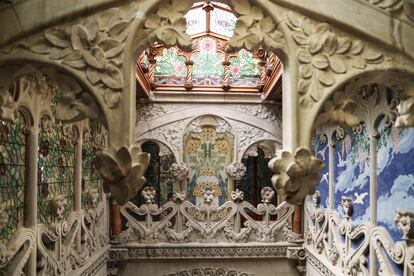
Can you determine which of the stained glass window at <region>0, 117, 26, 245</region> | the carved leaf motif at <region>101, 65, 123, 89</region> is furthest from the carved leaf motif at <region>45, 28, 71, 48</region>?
the stained glass window at <region>0, 117, 26, 245</region>

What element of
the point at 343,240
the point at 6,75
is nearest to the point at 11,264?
the point at 6,75

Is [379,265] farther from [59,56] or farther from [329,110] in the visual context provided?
[59,56]

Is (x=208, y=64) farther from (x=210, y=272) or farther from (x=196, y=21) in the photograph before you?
(x=210, y=272)

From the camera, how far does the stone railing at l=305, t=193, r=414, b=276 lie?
216 centimetres

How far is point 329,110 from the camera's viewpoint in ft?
4.39

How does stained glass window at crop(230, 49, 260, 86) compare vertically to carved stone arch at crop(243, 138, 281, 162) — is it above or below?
above

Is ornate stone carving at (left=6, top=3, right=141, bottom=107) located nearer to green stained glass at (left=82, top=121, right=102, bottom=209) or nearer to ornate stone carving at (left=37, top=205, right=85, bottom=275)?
ornate stone carving at (left=37, top=205, right=85, bottom=275)

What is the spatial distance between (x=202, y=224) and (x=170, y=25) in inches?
136

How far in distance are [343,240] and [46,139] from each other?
2522 millimetres

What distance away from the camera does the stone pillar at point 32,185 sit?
240cm

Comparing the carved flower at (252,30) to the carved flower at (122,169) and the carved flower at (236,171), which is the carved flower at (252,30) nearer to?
the carved flower at (122,169)

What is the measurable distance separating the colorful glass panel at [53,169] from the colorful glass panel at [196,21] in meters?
2.39

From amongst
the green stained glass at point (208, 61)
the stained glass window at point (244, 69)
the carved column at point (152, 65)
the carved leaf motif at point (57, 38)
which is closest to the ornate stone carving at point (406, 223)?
the carved leaf motif at point (57, 38)

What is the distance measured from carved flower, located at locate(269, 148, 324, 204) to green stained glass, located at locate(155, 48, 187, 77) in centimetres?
417
